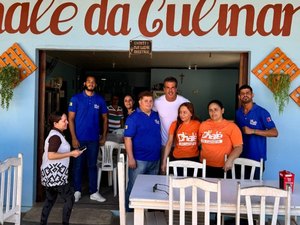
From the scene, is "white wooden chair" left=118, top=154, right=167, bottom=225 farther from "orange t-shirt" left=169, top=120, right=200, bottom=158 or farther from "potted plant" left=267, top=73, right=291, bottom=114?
"potted plant" left=267, top=73, right=291, bottom=114

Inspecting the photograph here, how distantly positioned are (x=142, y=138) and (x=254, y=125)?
3.77ft

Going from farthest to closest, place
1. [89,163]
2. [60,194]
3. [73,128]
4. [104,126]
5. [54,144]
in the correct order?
[104,126]
[89,163]
[73,128]
[60,194]
[54,144]

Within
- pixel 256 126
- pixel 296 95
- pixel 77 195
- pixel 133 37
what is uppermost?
pixel 133 37

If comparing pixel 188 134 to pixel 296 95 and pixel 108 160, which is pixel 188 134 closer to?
pixel 296 95

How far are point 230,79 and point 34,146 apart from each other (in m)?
7.55

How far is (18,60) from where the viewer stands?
4.12 meters

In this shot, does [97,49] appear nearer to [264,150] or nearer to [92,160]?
[92,160]

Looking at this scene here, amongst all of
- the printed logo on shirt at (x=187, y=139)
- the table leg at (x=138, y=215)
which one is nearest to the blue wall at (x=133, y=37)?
the printed logo on shirt at (x=187, y=139)

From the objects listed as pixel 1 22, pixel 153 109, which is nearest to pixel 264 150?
pixel 153 109

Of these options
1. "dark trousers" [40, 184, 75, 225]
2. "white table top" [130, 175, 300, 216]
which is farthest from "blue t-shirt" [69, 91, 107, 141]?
"white table top" [130, 175, 300, 216]

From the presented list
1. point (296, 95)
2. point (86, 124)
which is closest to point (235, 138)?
point (296, 95)

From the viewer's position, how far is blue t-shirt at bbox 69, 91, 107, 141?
13.8ft

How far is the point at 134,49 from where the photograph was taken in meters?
4.05

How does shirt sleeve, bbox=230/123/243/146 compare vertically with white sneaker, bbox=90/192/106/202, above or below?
above
